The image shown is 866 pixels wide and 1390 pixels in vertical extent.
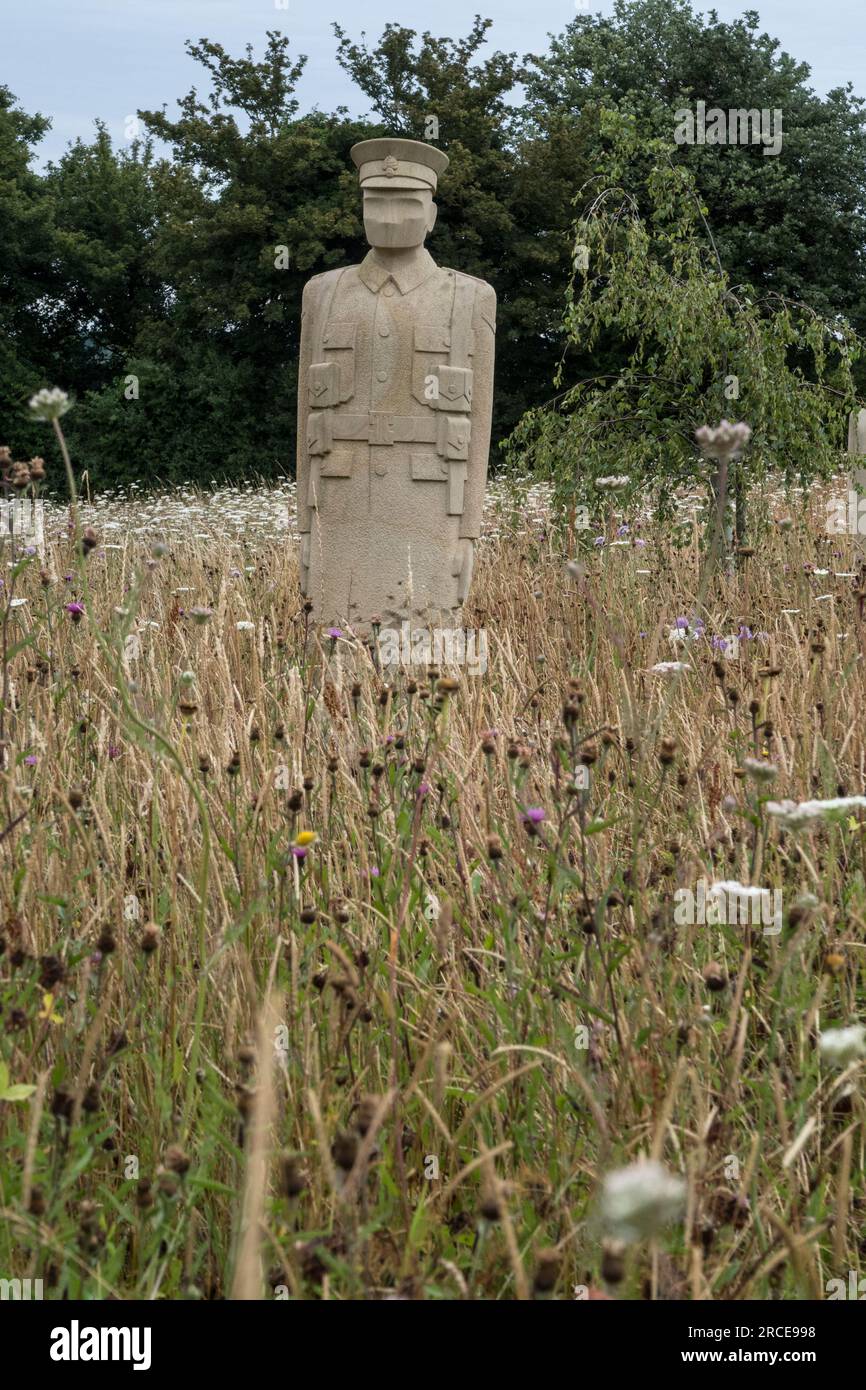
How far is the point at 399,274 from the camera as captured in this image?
5113 millimetres

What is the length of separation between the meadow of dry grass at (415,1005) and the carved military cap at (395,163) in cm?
272

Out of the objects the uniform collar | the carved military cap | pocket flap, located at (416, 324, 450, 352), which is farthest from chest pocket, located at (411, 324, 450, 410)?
the carved military cap

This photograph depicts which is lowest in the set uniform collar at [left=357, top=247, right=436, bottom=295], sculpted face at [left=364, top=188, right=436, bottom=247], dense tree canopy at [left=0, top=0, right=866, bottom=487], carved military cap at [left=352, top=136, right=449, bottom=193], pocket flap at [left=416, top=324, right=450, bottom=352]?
pocket flap at [left=416, top=324, right=450, bottom=352]

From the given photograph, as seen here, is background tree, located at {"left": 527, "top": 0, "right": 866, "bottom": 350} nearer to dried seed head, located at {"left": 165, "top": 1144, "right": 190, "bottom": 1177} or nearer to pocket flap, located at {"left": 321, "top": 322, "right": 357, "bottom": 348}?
pocket flap, located at {"left": 321, "top": 322, "right": 357, "bottom": 348}

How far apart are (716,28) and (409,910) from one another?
25.4 metres

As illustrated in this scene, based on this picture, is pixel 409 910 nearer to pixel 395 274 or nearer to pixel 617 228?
pixel 395 274

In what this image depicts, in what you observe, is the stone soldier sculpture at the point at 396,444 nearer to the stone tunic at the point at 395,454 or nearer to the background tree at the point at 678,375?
the stone tunic at the point at 395,454

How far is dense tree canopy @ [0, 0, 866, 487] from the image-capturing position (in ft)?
66.1

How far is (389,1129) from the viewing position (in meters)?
1.48

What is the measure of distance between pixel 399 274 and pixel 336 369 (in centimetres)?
51

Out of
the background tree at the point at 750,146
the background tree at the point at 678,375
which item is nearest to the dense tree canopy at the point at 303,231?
the background tree at the point at 750,146

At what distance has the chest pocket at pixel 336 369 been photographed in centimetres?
Result: 496

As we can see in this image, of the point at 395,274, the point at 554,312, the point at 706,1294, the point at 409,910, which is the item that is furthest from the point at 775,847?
the point at 554,312

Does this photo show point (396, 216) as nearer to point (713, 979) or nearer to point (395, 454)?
point (395, 454)
